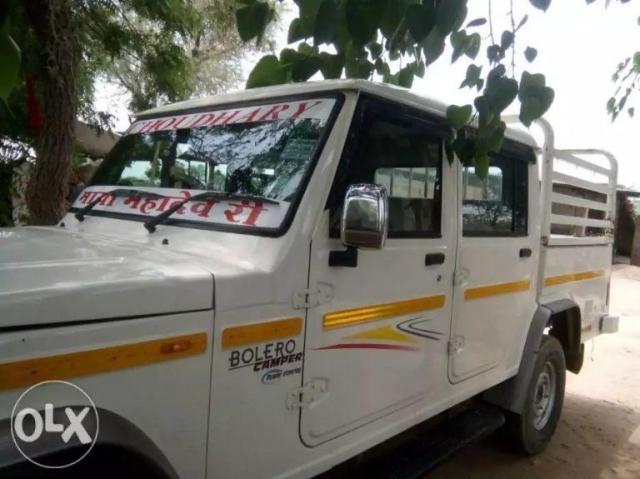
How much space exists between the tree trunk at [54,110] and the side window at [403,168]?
3547 millimetres

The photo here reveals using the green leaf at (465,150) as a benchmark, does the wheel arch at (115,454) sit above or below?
below

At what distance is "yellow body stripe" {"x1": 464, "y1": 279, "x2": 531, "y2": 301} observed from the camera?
9.55ft

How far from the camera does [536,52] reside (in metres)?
2.37

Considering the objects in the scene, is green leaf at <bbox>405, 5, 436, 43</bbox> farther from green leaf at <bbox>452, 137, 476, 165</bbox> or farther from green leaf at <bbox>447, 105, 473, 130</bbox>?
green leaf at <bbox>452, 137, 476, 165</bbox>

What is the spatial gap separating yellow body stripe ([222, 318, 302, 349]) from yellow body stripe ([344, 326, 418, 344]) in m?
0.32

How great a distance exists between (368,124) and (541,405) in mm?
2807

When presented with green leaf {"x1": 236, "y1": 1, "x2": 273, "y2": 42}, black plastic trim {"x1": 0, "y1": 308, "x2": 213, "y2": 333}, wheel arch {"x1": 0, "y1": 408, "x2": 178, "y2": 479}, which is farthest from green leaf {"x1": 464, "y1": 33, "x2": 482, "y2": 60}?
wheel arch {"x1": 0, "y1": 408, "x2": 178, "y2": 479}

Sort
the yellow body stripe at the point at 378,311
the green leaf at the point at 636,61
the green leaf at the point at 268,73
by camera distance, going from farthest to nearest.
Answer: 1. the green leaf at the point at 636,61
2. the green leaf at the point at 268,73
3. the yellow body stripe at the point at 378,311

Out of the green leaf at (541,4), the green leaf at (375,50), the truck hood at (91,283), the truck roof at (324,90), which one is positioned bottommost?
the truck hood at (91,283)

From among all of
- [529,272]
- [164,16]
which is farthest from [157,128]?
[164,16]

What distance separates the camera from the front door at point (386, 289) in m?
2.09

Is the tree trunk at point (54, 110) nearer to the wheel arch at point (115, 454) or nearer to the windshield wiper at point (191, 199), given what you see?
the windshield wiper at point (191, 199)

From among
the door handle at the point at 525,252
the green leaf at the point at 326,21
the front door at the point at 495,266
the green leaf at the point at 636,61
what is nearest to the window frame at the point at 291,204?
the green leaf at the point at 326,21

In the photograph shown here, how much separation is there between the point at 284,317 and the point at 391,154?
972 mm
